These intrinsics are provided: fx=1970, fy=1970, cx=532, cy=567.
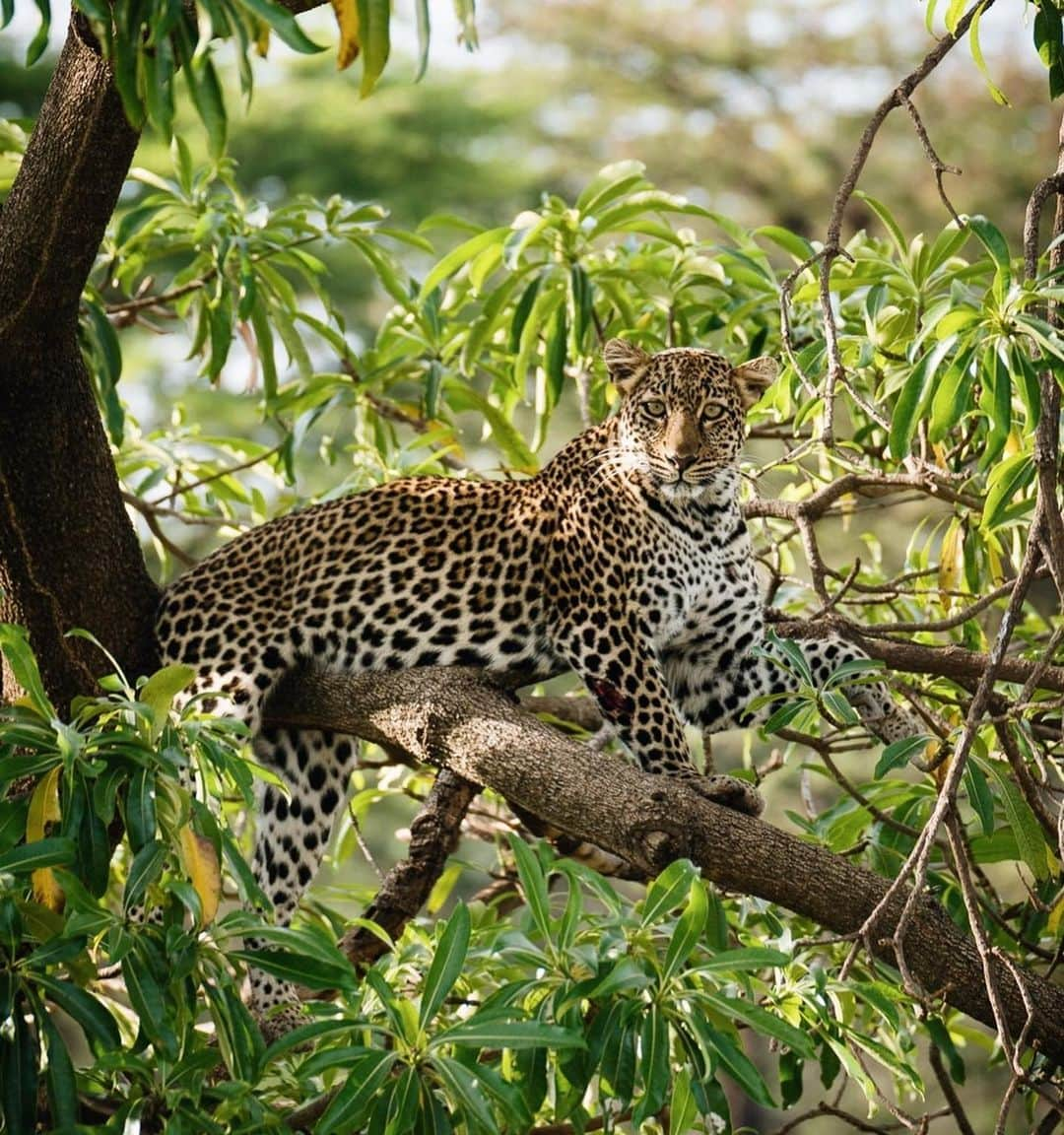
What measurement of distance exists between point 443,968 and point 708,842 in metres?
0.99

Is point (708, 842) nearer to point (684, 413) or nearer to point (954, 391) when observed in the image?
point (954, 391)

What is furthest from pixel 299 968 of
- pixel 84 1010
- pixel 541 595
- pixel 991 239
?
pixel 541 595

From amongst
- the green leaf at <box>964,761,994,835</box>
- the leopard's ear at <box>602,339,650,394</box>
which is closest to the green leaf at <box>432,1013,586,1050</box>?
the green leaf at <box>964,761,994,835</box>

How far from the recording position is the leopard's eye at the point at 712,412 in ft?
21.0

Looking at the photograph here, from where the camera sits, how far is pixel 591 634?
6184 mm

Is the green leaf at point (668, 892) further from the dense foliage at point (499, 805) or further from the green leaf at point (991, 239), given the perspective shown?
the green leaf at point (991, 239)

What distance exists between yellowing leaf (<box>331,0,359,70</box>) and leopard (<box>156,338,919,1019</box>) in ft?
9.84

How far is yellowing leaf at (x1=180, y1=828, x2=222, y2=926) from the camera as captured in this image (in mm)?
4008

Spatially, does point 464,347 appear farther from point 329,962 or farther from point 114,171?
point 329,962

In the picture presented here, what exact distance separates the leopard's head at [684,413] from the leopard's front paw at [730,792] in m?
1.14

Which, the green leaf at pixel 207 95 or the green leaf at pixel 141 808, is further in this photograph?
the green leaf at pixel 141 808

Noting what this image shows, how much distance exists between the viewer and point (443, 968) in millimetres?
3920

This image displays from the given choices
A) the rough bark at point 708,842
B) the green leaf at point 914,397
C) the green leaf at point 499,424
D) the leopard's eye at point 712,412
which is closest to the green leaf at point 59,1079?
the rough bark at point 708,842

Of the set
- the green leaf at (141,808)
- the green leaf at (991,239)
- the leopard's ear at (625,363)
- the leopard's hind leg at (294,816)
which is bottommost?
the leopard's hind leg at (294,816)
